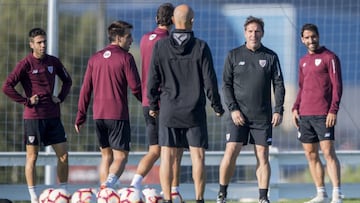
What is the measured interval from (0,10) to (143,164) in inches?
191

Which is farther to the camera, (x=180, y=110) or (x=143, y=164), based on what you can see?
(x=143, y=164)

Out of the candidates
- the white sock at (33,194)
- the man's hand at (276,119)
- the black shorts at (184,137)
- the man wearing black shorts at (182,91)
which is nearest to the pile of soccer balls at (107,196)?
the man wearing black shorts at (182,91)

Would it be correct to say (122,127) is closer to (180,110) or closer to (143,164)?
(143,164)

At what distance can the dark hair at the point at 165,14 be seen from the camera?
13.4 meters

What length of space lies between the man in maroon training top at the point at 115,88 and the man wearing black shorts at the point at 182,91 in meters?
1.13

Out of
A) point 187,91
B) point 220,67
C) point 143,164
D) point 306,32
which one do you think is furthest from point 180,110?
point 220,67

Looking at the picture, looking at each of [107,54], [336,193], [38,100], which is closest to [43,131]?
[38,100]

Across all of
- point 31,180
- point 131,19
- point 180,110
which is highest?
point 131,19

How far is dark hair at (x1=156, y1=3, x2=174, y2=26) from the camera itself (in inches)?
527

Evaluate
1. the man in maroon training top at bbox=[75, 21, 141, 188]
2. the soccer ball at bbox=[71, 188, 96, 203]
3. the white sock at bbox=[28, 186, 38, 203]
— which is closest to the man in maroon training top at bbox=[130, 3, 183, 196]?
the man in maroon training top at bbox=[75, 21, 141, 188]

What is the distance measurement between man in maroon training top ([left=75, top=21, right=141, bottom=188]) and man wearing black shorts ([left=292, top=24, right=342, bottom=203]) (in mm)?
2285

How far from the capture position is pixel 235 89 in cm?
1355

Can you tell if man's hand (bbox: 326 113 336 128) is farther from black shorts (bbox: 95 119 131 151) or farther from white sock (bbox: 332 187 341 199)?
black shorts (bbox: 95 119 131 151)

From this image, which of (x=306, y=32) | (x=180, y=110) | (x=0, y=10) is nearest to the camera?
(x=180, y=110)
